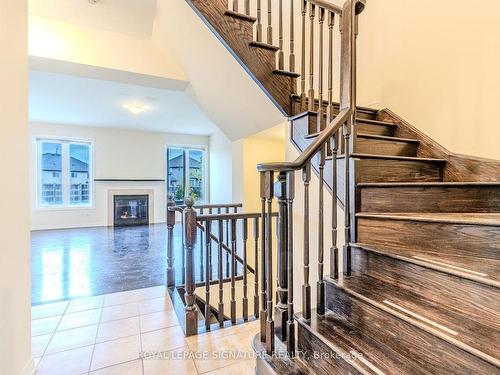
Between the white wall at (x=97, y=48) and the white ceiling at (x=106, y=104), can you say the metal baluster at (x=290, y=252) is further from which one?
the white ceiling at (x=106, y=104)

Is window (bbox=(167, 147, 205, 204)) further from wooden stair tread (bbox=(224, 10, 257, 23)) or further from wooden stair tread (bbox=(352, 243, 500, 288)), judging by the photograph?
wooden stair tread (bbox=(352, 243, 500, 288))

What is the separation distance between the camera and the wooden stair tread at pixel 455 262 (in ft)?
3.33

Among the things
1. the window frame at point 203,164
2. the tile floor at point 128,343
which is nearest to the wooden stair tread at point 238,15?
the tile floor at point 128,343

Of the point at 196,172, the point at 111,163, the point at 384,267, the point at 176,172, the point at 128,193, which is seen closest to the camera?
the point at 384,267

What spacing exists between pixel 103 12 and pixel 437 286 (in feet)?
12.0

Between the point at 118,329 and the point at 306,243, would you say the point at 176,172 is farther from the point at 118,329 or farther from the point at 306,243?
the point at 306,243

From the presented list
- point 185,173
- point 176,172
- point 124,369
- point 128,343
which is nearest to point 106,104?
point 176,172

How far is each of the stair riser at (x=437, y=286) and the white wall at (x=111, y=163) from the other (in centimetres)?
739

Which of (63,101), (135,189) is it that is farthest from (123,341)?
(135,189)

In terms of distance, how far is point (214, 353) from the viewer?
5.83 ft

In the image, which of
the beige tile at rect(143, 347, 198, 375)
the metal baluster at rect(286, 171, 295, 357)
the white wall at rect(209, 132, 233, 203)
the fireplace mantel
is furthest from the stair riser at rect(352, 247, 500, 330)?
the fireplace mantel

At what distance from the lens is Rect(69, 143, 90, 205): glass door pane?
7254 mm

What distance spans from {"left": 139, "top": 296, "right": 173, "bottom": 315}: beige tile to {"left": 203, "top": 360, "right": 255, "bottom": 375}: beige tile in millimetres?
969

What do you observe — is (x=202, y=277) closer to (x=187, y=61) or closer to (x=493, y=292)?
(x=187, y=61)
